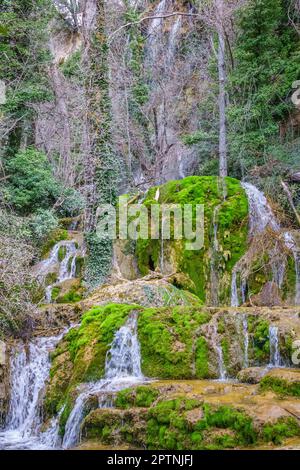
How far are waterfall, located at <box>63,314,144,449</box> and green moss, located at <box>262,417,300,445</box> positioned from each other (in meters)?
2.40

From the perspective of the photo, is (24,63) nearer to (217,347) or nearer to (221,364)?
(217,347)

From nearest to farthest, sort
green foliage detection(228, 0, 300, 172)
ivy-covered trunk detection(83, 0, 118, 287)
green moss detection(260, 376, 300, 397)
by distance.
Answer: green moss detection(260, 376, 300, 397) → ivy-covered trunk detection(83, 0, 118, 287) → green foliage detection(228, 0, 300, 172)

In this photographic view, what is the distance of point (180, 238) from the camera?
1282 cm

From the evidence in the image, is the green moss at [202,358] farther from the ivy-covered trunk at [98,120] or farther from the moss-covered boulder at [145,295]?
the ivy-covered trunk at [98,120]

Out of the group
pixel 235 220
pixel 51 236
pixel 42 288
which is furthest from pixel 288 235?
pixel 51 236

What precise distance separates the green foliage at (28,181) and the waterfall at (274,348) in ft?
36.5

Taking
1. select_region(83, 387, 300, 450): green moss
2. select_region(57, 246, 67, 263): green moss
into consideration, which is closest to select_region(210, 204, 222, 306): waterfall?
select_region(57, 246, 67, 263): green moss

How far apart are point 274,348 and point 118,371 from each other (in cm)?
250

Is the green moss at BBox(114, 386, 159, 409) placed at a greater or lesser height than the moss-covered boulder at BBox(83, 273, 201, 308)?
lesser

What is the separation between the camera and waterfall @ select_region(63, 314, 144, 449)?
6.50 m

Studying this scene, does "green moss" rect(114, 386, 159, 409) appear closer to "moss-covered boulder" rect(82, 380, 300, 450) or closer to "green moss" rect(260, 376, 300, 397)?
"moss-covered boulder" rect(82, 380, 300, 450)

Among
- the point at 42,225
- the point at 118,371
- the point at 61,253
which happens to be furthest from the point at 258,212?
the point at 118,371
